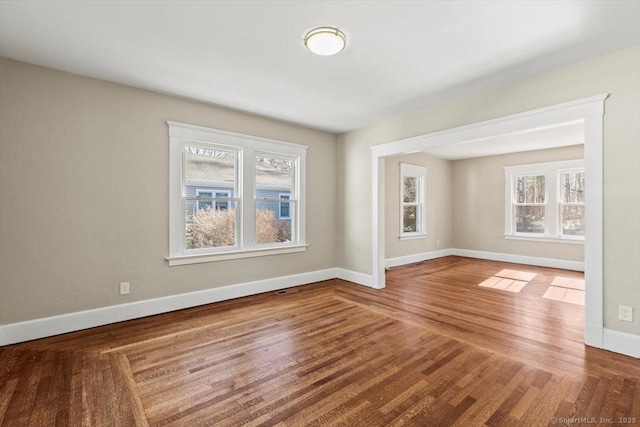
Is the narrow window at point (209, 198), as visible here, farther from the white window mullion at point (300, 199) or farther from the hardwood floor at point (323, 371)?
the white window mullion at point (300, 199)

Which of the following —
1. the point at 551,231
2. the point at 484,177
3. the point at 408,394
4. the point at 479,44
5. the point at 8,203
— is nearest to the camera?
the point at 408,394

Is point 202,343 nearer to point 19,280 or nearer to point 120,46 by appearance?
point 19,280

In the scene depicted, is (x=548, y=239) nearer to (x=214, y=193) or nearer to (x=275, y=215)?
(x=275, y=215)

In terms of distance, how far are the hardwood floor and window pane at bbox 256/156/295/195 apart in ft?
6.27

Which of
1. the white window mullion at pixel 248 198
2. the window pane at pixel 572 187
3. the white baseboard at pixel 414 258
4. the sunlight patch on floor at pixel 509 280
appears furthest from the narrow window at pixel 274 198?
the window pane at pixel 572 187

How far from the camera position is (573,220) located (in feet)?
20.8

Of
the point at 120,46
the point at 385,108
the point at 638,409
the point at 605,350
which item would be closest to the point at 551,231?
the point at 605,350

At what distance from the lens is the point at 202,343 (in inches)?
111

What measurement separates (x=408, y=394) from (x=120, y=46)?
3.59 metres

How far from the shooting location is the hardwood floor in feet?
6.04

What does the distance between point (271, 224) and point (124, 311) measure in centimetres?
222

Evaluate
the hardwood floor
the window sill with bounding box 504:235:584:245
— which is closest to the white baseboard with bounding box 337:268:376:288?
the hardwood floor

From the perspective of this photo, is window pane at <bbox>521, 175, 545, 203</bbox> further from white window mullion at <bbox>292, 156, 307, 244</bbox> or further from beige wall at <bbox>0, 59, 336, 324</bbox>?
beige wall at <bbox>0, 59, 336, 324</bbox>

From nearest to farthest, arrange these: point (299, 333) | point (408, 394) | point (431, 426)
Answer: point (431, 426), point (408, 394), point (299, 333)
